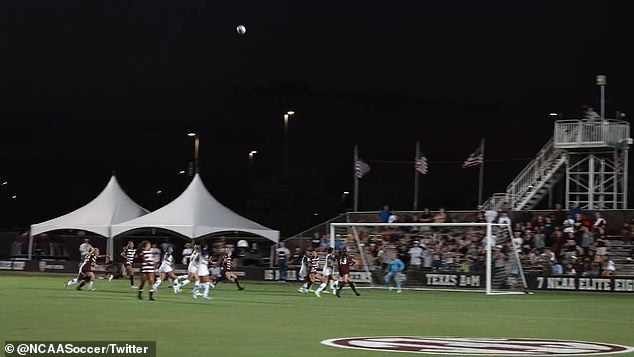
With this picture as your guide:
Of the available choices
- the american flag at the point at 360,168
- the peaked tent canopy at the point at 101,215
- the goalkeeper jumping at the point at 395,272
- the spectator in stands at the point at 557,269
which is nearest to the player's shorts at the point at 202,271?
the goalkeeper jumping at the point at 395,272

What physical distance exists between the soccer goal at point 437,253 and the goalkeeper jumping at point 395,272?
788 mm

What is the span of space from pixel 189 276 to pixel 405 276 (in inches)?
482

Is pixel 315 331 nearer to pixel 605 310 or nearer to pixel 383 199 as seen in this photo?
pixel 605 310

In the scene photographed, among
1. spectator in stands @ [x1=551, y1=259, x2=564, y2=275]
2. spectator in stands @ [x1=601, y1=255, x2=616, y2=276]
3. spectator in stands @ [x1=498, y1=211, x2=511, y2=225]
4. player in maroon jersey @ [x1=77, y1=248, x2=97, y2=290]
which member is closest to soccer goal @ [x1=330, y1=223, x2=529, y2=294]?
spectator in stands @ [x1=498, y1=211, x2=511, y2=225]

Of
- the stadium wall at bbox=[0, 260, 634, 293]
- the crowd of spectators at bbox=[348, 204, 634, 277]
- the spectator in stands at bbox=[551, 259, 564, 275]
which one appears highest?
the crowd of spectators at bbox=[348, 204, 634, 277]

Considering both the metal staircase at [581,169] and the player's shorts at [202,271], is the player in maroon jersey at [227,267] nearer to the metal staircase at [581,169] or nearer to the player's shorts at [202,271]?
the player's shorts at [202,271]

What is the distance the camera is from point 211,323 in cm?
2239

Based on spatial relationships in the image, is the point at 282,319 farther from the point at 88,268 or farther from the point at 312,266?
the point at 88,268

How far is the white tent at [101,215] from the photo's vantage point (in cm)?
5950

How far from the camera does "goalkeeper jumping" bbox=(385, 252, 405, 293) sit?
1699 inches

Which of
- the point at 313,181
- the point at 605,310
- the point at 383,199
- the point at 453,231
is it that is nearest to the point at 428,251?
Result: the point at 453,231

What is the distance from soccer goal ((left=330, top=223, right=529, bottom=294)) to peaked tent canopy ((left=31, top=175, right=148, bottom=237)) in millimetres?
16964

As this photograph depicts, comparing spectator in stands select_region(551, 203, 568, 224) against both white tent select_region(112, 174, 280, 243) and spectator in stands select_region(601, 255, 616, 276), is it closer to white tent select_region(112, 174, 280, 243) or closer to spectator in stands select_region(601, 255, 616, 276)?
spectator in stands select_region(601, 255, 616, 276)

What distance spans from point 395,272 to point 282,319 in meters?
19.5
